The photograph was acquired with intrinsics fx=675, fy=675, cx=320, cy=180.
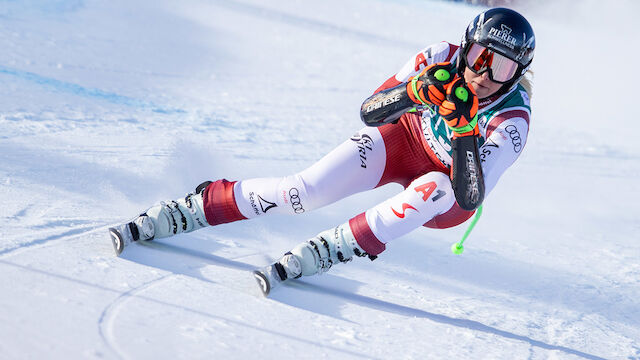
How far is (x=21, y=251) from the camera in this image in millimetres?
2410

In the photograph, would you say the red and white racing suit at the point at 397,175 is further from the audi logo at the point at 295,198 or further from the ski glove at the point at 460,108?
the ski glove at the point at 460,108

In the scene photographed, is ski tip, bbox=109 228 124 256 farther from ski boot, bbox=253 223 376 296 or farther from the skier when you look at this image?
ski boot, bbox=253 223 376 296

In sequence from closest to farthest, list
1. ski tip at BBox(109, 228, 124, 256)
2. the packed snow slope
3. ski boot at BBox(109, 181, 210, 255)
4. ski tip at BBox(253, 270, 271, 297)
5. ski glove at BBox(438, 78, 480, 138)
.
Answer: the packed snow slope → ski glove at BBox(438, 78, 480, 138) → ski tip at BBox(253, 270, 271, 297) → ski tip at BBox(109, 228, 124, 256) → ski boot at BBox(109, 181, 210, 255)

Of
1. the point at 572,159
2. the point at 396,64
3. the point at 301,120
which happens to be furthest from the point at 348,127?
the point at 396,64

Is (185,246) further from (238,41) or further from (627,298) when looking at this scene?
(238,41)

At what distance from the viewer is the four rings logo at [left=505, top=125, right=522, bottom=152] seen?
2.48 metres

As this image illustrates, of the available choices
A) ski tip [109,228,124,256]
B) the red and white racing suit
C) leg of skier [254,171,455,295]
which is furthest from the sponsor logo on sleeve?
ski tip [109,228,124,256]

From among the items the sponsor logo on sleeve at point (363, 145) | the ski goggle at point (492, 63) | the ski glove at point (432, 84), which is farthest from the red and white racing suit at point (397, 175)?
the ski glove at point (432, 84)

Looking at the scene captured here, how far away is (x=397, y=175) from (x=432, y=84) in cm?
54

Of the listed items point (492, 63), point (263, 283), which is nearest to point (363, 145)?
point (492, 63)

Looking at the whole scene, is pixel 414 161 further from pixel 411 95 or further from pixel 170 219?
pixel 170 219

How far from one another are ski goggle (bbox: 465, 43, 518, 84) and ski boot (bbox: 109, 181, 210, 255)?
1179 mm

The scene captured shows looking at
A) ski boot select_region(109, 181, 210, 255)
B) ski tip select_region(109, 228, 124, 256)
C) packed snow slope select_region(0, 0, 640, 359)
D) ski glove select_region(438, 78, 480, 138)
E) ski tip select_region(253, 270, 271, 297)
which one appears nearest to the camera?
packed snow slope select_region(0, 0, 640, 359)

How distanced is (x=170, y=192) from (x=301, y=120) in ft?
9.26
